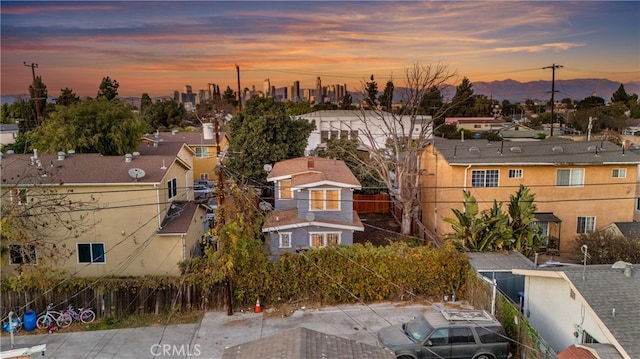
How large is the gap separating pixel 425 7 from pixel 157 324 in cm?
1793

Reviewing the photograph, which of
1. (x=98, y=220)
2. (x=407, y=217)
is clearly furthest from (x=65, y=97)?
(x=407, y=217)

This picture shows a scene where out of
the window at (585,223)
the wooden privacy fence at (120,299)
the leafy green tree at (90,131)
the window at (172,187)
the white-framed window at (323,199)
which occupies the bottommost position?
the wooden privacy fence at (120,299)

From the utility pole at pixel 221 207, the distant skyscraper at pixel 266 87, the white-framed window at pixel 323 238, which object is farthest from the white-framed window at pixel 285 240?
the distant skyscraper at pixel 266 87

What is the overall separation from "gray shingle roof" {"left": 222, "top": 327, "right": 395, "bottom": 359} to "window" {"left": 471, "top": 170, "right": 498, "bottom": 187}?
16647 millimetres

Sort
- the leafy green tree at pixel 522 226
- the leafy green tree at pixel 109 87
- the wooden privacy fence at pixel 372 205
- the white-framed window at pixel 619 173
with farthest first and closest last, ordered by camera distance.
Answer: the leafy green tree at pixel 109 87
the wooden privacy fence at pixel 372 205
the white-framed window at pixel 619 173
the leafy green tree at pixel 522 226

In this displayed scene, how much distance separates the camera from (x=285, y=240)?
2167 cm

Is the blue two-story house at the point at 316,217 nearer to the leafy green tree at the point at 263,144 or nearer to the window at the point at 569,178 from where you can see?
the leafy green tree at the point at 263,144

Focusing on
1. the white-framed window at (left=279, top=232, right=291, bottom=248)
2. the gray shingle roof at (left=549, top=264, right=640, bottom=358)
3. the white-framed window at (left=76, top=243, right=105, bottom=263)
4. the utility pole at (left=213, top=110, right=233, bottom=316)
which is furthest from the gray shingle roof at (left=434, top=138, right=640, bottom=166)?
the white-framed window at (left=76, top=243, right=105, bottom=263)

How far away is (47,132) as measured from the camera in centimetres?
3008

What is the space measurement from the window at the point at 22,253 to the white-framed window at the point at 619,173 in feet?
90.0

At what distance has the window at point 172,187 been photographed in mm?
22078

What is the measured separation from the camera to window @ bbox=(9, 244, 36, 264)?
17859mm

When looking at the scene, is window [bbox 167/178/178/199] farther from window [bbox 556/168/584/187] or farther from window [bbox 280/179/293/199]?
window [bbox 556/168/584/187]

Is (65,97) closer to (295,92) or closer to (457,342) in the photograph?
(295,92)
